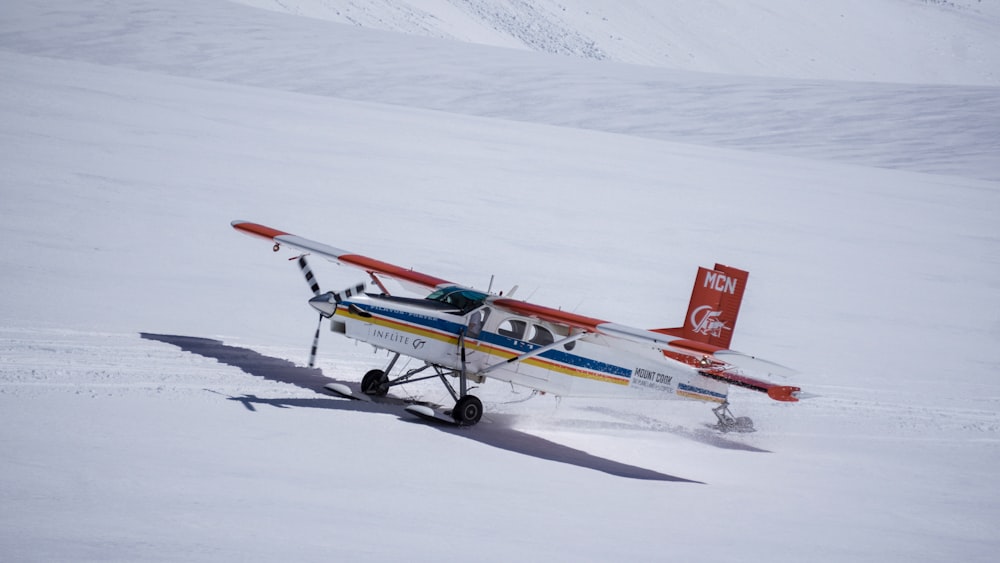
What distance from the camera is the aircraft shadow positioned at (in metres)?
12.5

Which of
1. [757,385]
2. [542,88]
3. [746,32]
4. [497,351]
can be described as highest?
[746,32]

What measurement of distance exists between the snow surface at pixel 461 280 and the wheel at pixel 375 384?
0.55 m

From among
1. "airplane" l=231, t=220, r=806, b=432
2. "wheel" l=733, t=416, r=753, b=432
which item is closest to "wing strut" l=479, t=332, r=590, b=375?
"airplane" l=231, t=220, r=806, b=432

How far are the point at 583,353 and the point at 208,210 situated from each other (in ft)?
42.5

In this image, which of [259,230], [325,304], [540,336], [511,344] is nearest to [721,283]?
[540,336]

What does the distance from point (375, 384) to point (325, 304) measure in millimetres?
1812

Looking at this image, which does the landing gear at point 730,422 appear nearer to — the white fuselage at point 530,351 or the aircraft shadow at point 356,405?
the white fuselage at point 530,351

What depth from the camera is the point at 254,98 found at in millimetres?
36281

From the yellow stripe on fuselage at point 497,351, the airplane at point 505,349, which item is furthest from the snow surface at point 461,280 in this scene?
the yellow stripe on fuselage at point 497,351

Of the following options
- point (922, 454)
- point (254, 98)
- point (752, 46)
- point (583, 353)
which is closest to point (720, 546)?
point (583, 353)

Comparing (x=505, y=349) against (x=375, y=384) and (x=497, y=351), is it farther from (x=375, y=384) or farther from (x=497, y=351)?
(x=375, y=384)

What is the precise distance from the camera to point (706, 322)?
14.6 meters

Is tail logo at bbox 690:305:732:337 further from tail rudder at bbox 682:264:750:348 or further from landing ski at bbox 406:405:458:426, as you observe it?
landing ski at bbox 406:405:458:426

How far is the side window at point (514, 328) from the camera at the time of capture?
1348 cm
